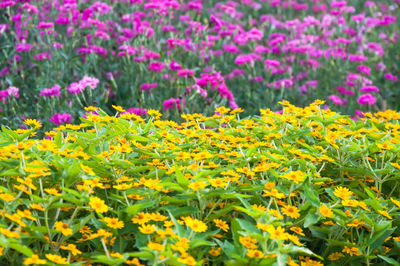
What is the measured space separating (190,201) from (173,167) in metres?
0.19

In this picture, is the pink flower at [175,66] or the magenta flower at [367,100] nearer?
the pink flower at [175,66]

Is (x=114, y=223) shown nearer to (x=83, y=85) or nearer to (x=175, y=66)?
(x=83, y=85)

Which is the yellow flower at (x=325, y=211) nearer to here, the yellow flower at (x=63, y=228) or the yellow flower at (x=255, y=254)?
the yellow flower at (x=255, y=254)

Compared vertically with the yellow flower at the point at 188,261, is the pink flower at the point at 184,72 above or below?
below

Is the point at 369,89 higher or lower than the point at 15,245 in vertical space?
lower

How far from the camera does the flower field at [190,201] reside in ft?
5.85

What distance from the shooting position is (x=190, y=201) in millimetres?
2109

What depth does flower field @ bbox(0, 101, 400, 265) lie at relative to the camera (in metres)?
1.78

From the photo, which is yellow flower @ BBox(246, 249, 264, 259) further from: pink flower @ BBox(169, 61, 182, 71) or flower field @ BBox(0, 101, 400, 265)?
pink flower @ BBox(169, 61, 182, 71)

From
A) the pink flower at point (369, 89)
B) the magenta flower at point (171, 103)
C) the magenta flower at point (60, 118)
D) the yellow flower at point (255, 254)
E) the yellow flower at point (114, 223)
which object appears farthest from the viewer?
the pink flower at point (369, 89)

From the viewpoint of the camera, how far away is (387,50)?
699 cm

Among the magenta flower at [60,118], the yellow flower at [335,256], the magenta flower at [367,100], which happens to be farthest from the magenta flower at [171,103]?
the yellow flower at [335,256]

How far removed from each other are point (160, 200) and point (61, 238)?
1.35 ft

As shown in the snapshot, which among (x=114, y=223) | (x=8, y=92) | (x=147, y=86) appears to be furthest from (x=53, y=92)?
(x=114, y=223)
